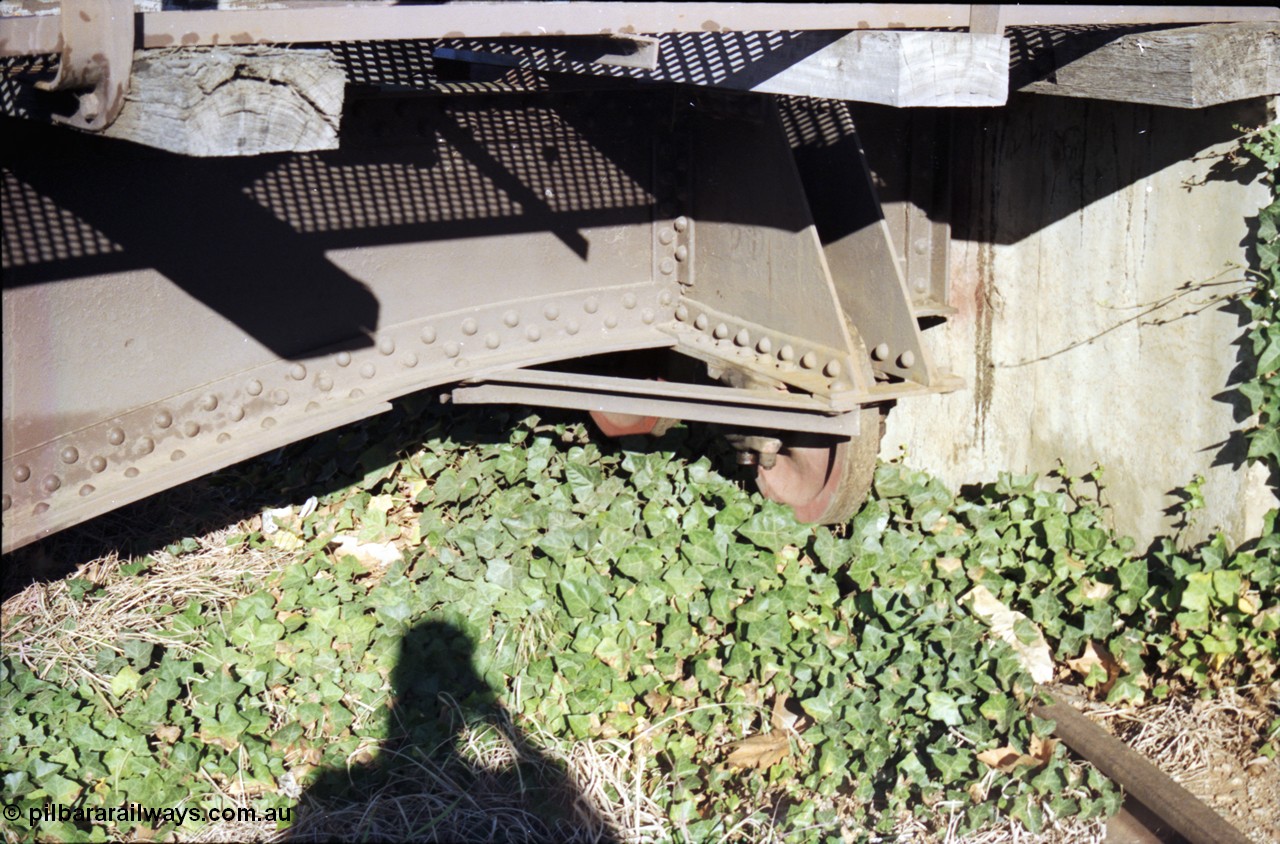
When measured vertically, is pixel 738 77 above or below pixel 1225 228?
above

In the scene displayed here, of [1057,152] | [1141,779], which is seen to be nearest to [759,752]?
[1141,779]

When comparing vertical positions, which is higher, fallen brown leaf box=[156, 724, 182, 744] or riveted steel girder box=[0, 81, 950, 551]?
riveted steel girder box=[0, 81, 950, 551]

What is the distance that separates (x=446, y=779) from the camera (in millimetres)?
3621

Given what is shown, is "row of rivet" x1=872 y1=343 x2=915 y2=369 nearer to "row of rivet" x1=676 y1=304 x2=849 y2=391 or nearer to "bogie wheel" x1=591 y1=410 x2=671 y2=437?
"row of rivet" x1=676 y1=304 x2=849 y2=391

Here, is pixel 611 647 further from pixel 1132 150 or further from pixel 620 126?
pixel 1132 150

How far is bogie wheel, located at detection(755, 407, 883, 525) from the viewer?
155 inches

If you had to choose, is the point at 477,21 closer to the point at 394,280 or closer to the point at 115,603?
the point at 394,280

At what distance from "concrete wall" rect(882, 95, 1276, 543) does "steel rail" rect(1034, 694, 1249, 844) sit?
81 centimetres

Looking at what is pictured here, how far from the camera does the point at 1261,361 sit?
11.9 feet

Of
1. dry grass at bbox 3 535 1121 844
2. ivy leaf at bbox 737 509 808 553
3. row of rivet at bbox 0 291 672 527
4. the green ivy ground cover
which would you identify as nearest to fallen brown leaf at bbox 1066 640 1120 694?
the green ivy ground cover

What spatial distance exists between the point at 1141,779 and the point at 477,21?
9.50 feet

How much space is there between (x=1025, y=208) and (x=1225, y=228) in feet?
2.57

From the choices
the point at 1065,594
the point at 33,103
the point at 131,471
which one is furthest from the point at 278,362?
the point at 1065,594

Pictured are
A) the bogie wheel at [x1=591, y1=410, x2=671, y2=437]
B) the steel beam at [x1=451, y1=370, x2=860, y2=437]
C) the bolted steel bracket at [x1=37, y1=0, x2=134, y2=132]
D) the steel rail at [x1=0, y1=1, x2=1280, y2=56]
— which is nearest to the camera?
the bolted steel bracket at [x1=37, y1=0, x2=134, y2=132]
